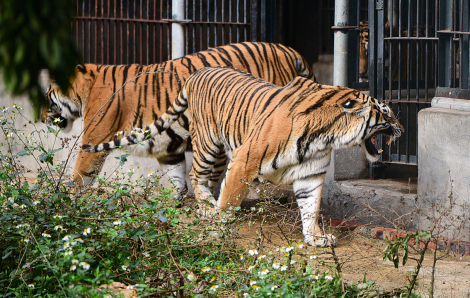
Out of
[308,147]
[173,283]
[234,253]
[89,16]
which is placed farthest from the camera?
[89,16]

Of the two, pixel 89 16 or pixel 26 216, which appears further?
pixel 89 16

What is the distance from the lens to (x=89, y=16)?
6.47m

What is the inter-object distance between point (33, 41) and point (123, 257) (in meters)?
1.82

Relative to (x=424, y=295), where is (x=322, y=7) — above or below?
above

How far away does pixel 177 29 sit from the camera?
5.92 metres

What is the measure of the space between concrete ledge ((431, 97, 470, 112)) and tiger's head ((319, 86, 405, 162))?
472mm

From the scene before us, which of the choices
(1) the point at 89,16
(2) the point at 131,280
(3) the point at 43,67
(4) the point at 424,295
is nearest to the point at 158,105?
(1) the point at 89,16

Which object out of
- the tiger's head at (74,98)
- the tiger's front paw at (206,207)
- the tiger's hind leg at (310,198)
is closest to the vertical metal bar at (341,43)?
the tiger's hind leg at (310,198)

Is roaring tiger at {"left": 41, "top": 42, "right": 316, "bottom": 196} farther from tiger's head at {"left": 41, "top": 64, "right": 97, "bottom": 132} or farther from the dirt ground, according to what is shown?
the dirt ground

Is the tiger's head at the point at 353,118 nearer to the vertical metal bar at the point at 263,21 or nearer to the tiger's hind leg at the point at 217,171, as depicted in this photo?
the tiger's hind leg at the point at 217,171

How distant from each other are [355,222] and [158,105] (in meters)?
1.98

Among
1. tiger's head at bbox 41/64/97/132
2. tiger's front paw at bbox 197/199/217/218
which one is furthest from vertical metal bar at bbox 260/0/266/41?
tiger's front paw at bbox 197/199/217/218

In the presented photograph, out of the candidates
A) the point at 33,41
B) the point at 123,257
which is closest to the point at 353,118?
the point at 123,257

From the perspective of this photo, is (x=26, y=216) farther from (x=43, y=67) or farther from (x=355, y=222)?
(x=355, y=222)
